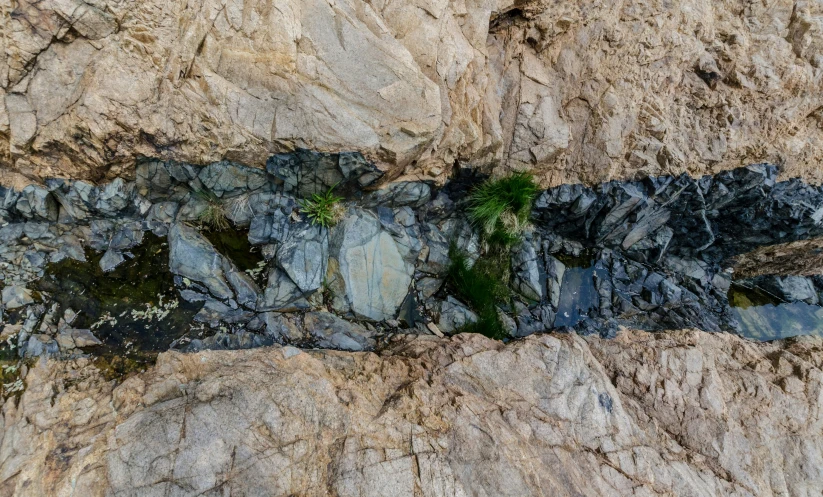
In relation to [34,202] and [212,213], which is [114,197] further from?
[212,213]

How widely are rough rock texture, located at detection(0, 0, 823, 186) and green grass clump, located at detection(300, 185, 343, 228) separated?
0.83 metres

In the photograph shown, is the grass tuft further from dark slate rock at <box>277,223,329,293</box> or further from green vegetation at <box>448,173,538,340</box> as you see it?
green vegetation at <box>448,173,538,340</box>

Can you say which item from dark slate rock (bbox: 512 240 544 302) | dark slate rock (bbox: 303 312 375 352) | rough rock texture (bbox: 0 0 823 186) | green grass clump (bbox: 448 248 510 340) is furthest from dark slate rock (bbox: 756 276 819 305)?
dark slate rock (bbox: 303 312 375 352)

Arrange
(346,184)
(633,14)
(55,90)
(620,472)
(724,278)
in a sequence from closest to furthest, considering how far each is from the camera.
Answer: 1. (620,472)
2. (55,90)
3. (346,184)
4. (633,14)
5. (724,278)

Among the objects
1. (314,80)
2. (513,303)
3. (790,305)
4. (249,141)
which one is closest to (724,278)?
(790,305)

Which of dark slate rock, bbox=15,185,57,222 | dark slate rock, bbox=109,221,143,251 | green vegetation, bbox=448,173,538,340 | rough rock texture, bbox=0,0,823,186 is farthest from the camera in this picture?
green vegetation, bbox=448,173,538,340

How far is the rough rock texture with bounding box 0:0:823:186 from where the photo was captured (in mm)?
4707

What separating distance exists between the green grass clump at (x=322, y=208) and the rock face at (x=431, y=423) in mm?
1916

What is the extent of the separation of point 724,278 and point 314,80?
327 inches

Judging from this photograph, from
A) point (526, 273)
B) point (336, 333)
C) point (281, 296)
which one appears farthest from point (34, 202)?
point (526, 273)

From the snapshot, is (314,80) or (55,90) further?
(314,80)

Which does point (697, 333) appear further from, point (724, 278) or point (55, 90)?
point (55, 90)

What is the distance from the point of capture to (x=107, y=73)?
4.67 m

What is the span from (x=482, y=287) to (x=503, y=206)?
1324 mm
